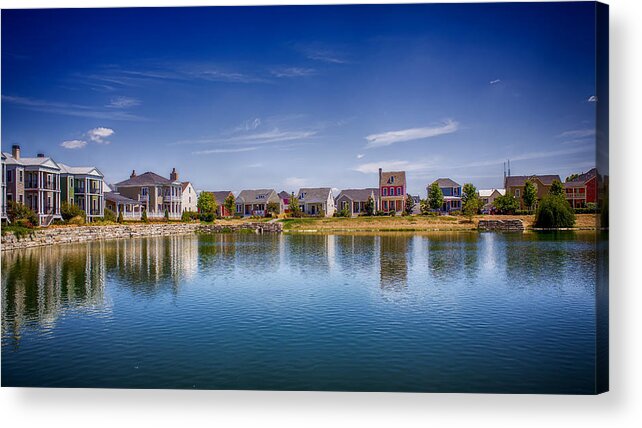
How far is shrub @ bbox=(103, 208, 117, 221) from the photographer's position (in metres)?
26.5

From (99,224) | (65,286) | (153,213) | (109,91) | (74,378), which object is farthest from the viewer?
(153,213)

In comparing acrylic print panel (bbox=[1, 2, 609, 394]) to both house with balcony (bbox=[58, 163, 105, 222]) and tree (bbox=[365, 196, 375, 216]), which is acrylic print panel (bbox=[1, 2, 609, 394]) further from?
tree (bbox=[365, 196, 375, 216])

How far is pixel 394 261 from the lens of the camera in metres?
18.5

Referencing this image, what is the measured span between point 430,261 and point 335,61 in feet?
24.1

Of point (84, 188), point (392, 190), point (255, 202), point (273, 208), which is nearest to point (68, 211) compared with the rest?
point (84, 188)

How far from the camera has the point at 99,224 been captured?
25.9 m

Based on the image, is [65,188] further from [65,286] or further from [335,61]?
[335,61]

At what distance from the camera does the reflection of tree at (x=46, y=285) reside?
11141mm

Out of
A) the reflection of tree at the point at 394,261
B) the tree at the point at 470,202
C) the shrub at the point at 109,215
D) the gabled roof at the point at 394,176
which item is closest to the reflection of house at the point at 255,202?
the shrub at the point at 109,215

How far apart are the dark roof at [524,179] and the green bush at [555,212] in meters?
1.57

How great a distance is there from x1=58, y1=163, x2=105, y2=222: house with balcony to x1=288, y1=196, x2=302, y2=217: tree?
12.1 metres

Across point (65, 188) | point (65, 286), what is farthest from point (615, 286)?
point (65, 188)

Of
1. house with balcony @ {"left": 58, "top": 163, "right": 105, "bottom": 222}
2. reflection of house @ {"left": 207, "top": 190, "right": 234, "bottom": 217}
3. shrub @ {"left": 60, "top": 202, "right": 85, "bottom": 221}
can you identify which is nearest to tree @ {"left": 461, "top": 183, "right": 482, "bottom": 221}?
reflection of house @ {"left": 207, "top": 190, "right": 234, "bottom": 217}

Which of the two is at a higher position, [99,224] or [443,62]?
[443,62]
